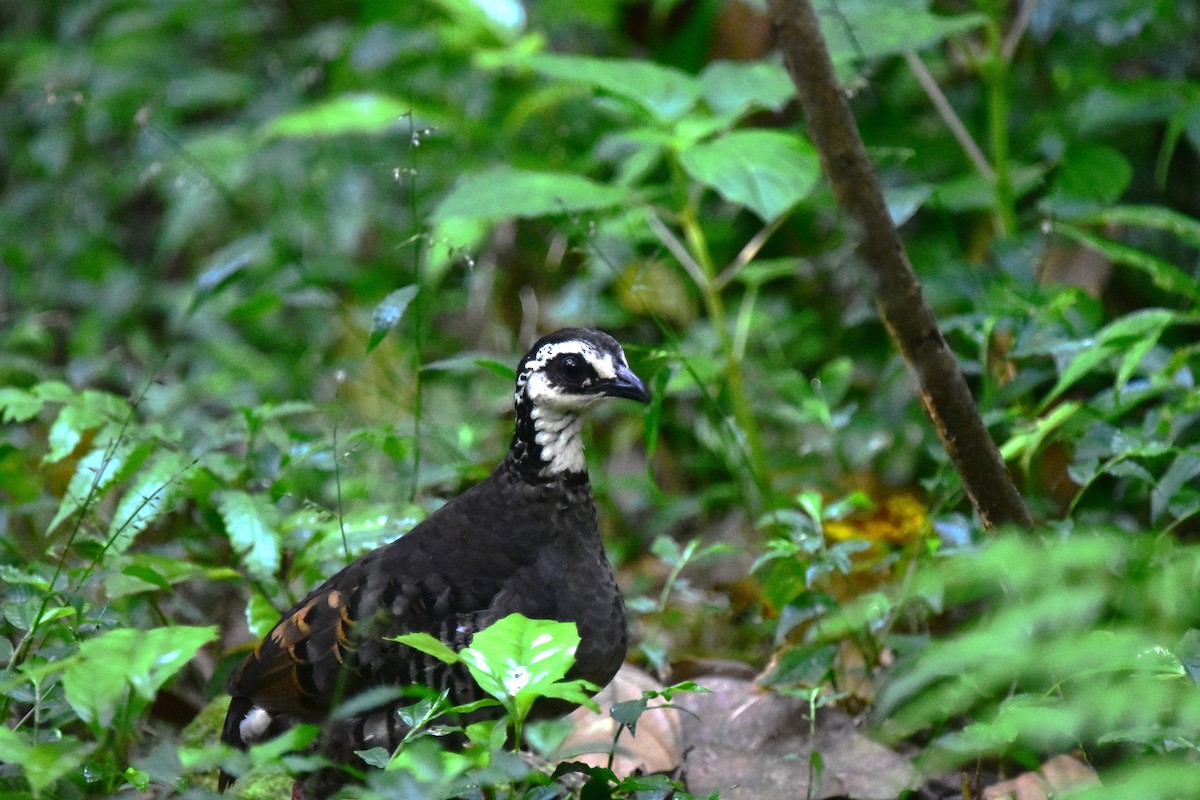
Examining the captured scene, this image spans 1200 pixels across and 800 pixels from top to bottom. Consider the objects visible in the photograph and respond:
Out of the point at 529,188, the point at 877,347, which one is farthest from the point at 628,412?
the point at 529,188

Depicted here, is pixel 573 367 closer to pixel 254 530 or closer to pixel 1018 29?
pixel 254 530

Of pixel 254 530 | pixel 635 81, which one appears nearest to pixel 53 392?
pixel 254 530

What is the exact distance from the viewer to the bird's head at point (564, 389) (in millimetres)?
3043

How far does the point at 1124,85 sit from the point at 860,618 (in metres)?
2.50

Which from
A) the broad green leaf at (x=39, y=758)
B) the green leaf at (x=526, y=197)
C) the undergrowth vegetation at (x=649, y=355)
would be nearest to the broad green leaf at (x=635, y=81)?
the undergrowth vegetation at (x=649, y=355)

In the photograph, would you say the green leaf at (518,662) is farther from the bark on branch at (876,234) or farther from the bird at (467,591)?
the bark on branch at (876,234)

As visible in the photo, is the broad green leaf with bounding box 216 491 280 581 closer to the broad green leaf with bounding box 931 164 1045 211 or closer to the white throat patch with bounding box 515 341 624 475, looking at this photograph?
the white throat patch with bounding box 515 341 624 475

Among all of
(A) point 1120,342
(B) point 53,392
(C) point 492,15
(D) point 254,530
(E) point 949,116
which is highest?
(C) point 492,15

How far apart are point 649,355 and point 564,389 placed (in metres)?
0.32

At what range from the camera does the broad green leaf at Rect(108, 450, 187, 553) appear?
3025 mm

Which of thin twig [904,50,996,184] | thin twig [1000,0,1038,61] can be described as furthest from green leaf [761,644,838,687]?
thin twig [1000,0,1038,61]

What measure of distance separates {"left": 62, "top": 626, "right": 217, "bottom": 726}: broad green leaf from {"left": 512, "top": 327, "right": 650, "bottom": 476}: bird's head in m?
1.26

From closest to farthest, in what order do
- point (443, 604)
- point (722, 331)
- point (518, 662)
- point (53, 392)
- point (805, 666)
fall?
point (518, 662), point (443, 604), point (805, 666), point (53, 392), point (722, 331)

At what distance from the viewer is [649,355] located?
3.28 metres
